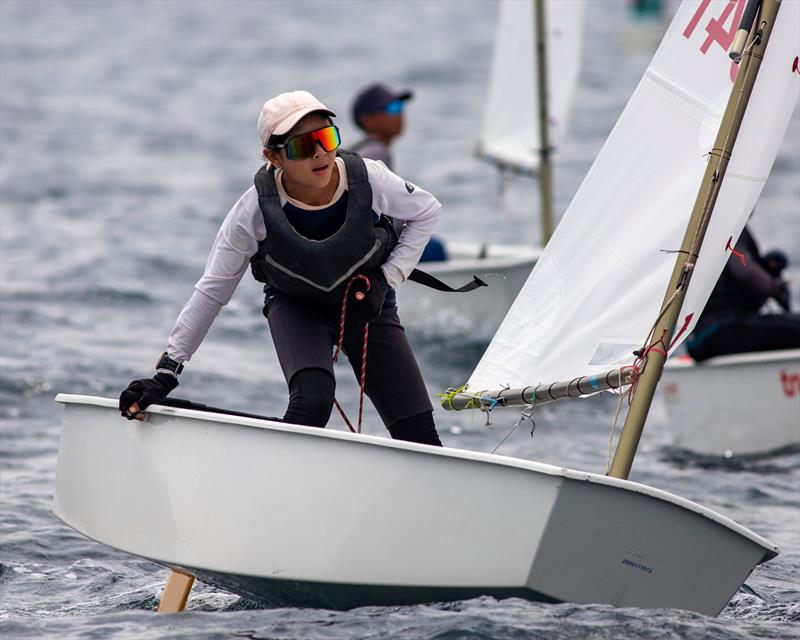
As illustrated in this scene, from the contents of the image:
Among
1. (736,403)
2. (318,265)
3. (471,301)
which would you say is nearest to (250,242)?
(318,265)

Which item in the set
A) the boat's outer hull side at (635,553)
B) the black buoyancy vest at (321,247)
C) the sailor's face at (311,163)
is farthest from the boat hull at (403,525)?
the sailor's face at (311,163)

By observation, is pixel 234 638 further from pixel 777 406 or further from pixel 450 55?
pixel 450 55

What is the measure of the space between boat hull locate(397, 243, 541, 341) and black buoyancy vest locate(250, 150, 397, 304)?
4.58 metres

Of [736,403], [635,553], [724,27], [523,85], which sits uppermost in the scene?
[523,85]

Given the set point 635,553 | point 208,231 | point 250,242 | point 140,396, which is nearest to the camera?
point 635,553

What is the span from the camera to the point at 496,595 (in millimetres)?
3379

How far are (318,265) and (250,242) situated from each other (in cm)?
20

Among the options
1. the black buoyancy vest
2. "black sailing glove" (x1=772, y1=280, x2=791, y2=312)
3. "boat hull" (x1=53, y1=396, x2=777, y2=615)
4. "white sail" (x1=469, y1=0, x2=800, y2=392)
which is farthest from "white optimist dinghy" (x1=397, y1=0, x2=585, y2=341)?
"boat hull" (x1=53, y1=396, x2=777, y2=615)

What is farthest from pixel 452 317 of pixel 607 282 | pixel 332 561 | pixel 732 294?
pixel 332 561

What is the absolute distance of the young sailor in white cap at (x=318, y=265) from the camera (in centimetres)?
367

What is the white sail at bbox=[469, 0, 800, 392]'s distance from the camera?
4.02 metres

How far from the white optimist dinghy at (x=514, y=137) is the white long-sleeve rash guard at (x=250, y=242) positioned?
13.9 feet

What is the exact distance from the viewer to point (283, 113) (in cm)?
365

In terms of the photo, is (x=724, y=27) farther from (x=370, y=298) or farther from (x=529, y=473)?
(x=529, y=473)
